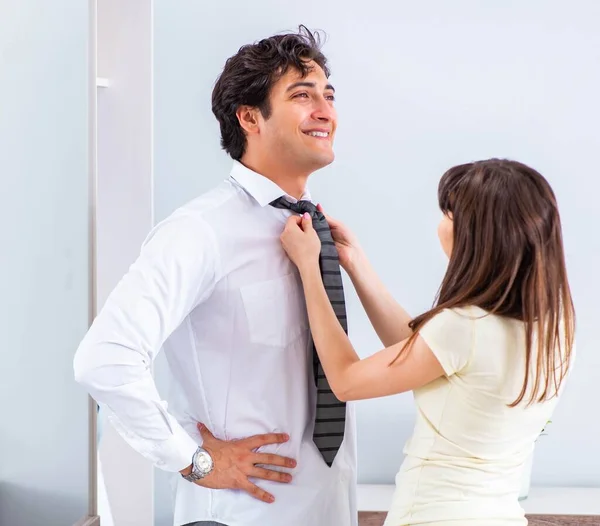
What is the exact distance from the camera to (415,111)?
271 centimetres

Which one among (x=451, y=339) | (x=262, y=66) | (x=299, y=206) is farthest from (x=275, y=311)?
(x=262, y=66)

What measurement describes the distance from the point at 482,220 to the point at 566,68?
1.64 metres

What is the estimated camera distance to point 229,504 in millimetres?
1469

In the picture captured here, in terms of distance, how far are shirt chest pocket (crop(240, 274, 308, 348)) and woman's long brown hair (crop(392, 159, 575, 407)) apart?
10.0 inches

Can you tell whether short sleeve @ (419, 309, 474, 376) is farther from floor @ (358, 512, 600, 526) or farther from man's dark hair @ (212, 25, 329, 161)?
floor @ (358, 512, 600, 526)

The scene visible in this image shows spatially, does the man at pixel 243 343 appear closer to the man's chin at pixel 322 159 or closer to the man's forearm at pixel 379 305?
the man's chin at pixel 322 159

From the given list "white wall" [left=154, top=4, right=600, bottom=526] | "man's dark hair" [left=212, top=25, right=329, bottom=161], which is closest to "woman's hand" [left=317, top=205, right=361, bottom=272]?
"man's dark hair" [left=212, top=25, right=329, bottom=161]

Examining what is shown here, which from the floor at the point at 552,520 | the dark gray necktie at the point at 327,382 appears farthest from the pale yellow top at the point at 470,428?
the floor at the point at 552,520

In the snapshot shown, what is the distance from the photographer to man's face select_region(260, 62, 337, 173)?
1.59 metres

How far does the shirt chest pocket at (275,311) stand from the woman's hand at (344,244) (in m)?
0.18

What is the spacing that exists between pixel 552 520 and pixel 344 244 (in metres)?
1.21

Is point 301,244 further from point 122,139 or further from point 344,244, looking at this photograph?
point 122,139

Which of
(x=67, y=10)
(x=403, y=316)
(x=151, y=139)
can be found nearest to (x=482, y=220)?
(x=403, y=316)

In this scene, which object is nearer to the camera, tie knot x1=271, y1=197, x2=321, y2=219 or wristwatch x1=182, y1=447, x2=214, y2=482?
wristwatch x1=182, y1=447, x2=214, y2=482
